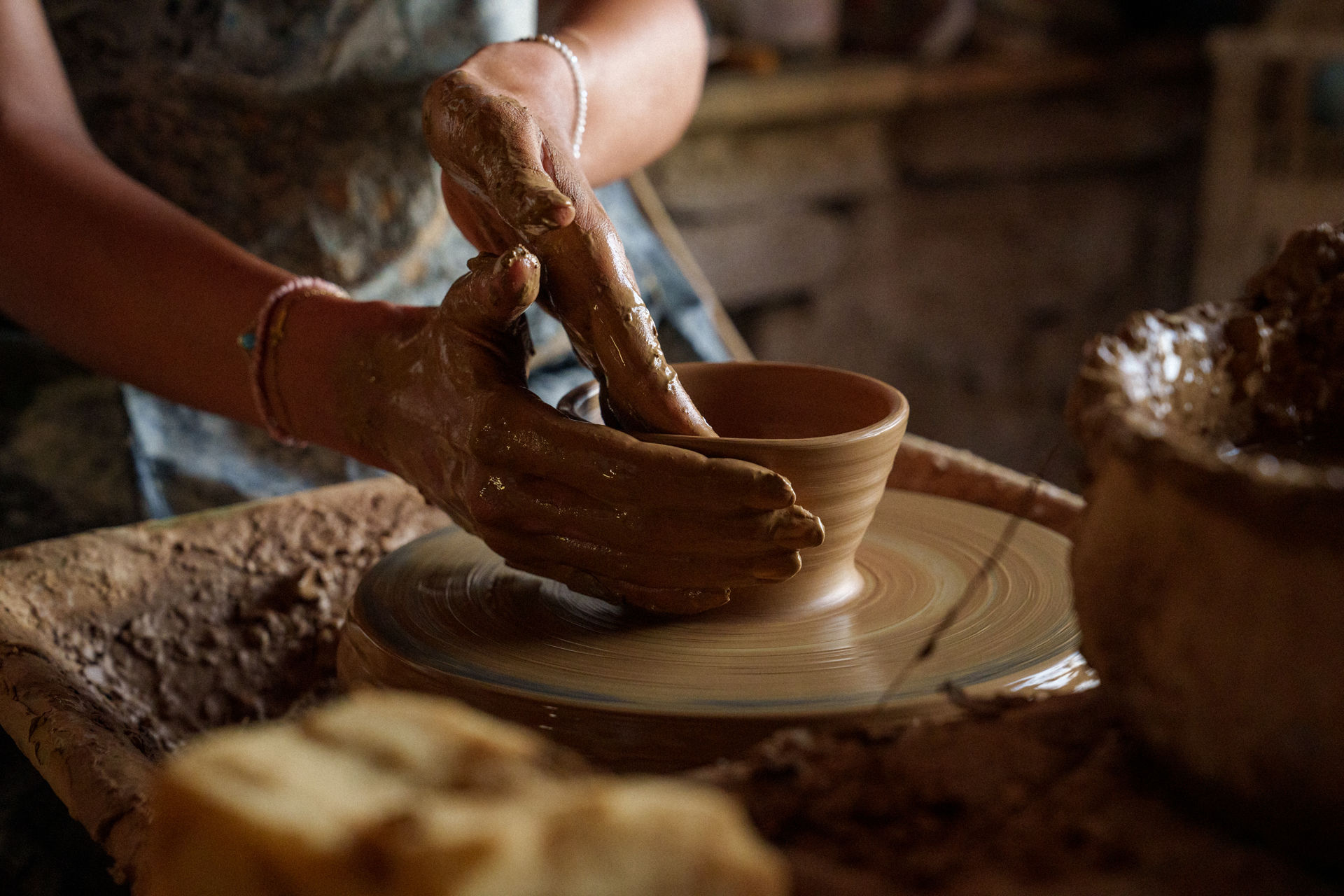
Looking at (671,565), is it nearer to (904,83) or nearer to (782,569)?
(782,569)

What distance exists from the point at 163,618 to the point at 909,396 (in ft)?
10.4

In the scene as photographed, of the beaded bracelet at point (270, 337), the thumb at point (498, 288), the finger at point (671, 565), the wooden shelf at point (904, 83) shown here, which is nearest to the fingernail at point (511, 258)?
the thumb at point (498, 288)

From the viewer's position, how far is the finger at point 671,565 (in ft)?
3.18

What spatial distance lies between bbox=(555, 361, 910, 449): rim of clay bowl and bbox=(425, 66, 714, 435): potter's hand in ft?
0.10

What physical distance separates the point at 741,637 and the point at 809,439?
17 cm

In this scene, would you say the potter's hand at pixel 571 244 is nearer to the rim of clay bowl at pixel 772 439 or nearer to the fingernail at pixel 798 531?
the rim of clay bowl at pixel 772 439

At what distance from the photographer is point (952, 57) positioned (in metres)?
3.96

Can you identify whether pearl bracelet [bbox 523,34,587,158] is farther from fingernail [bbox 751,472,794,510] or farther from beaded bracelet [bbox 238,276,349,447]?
fingernail [bbox 751,472,794,510]

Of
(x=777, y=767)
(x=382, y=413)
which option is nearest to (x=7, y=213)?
(x=382, y=413)

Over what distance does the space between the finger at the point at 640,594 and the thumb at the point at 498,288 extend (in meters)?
0.21

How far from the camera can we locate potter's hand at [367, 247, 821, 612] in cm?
95

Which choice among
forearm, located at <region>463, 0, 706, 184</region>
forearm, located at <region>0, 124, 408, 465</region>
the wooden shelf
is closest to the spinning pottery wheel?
forearm, located at <region>0, 124, 408, 465</region>

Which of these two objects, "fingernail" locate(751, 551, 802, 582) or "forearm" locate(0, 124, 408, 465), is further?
"forearm" locate(0, 124, 408, 465)

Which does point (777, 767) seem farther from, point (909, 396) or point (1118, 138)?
point (1118, 138)
